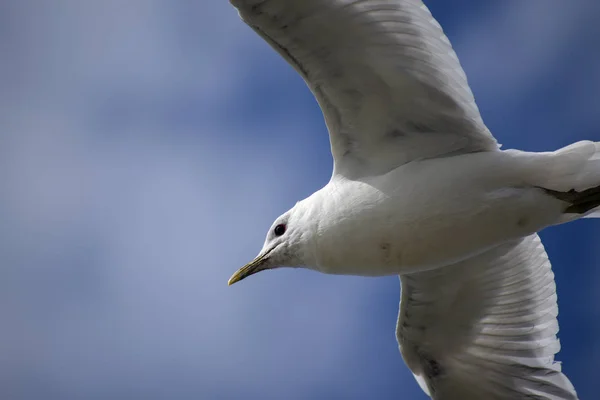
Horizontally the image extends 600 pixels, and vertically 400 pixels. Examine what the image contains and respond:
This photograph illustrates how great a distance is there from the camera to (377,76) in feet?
14.8

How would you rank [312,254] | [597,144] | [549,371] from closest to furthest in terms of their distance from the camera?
[597,144] < [312,254] < [549,371]

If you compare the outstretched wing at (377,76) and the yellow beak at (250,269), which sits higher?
the outstretched wing at (377,76)

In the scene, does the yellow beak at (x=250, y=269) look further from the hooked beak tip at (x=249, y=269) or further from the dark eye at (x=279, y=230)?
the dark eye at (x=279, y=230)

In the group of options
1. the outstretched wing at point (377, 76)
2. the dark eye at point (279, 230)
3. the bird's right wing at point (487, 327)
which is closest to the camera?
the outstretched wing at point (377, 76)

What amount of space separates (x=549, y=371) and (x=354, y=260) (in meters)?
1.76

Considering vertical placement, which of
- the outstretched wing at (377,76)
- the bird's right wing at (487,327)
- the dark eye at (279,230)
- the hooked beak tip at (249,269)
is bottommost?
the bird's right wing at (487,327)

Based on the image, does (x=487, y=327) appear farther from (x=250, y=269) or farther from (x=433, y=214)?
(x=250, y=269)

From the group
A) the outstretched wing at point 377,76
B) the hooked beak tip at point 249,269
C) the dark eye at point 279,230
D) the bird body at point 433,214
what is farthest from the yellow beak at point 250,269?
the outstretched wing at point 377,76

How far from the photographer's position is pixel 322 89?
4.55 metres

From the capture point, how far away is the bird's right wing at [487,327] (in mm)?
5352

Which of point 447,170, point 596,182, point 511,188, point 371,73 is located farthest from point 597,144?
point 371,73

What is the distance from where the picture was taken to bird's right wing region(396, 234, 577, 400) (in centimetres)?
535

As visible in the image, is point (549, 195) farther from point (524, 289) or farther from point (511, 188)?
point (524, 289)

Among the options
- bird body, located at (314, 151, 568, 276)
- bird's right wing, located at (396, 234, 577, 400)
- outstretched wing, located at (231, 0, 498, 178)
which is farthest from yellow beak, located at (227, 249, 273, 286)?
bird's right wing, located at (396, 234, 577, 400)
